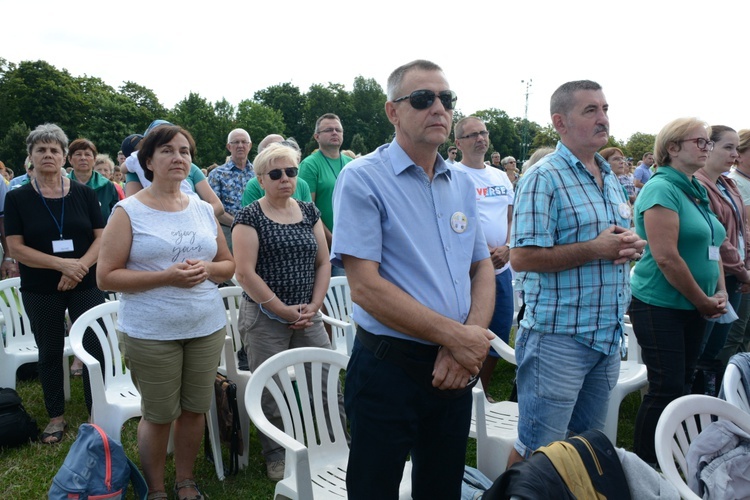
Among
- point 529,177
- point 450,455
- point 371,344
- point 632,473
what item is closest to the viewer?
point 632,473

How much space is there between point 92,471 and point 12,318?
8.04ft

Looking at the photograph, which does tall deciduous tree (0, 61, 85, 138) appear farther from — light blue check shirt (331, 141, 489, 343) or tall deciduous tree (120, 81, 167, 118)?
light blue check shirt (331, 141, 489, 343)

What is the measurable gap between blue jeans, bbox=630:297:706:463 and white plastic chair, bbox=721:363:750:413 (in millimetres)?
596

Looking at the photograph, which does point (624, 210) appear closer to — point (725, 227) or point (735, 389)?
point (735, 389)

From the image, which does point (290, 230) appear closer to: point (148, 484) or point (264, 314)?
point (264, 314)

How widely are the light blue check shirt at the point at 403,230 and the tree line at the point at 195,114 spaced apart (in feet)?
130

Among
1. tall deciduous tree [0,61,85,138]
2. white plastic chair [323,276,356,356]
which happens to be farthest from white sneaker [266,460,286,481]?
tall deciduous tree [0,61,85,138]

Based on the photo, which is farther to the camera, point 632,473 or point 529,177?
point 529,177

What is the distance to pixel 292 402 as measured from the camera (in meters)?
2.65

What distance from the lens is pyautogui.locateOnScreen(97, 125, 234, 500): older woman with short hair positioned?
2.68 m

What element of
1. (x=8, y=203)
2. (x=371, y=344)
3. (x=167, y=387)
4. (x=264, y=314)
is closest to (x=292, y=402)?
(x=167, y=387)

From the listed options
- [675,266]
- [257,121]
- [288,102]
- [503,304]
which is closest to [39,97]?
[257,121]

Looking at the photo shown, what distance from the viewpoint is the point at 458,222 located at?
1.83 metres

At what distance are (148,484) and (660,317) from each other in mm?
2854
